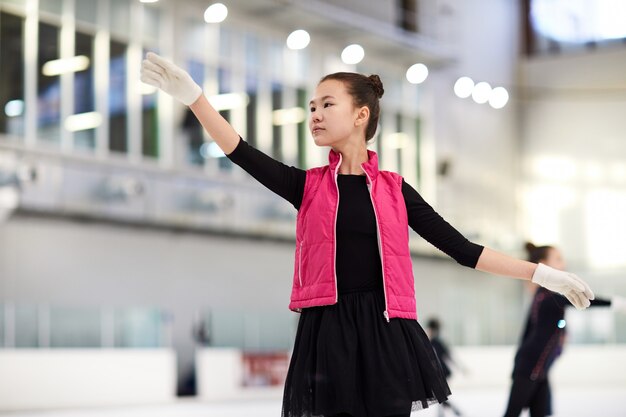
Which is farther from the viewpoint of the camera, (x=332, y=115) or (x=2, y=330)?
(x=2, y=330)

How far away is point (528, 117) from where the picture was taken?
38000 millimetres

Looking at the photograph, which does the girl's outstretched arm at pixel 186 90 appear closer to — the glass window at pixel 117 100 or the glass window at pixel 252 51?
the glass window at pixel 117 100

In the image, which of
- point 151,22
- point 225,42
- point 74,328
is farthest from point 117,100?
point 74,328

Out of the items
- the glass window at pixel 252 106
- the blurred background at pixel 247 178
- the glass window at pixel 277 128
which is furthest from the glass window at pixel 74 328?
the glass window at pixel 277 128

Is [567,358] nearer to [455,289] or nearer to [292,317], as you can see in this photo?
[455,289]

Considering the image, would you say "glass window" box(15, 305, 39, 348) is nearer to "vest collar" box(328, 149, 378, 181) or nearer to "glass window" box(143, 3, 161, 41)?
"glass window" box(143, 3, 161, 41)

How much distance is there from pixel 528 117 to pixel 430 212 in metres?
34.7

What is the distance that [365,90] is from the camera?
13.8 ft

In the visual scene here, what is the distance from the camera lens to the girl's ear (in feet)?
13.8

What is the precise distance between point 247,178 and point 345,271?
72.2 ft

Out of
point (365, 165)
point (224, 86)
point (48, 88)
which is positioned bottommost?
point (365, 165)

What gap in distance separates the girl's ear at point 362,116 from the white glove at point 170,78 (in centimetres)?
66

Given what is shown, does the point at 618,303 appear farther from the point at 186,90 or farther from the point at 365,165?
the point at 186,90

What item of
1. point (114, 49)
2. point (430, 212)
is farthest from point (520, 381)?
point (114, 49)
